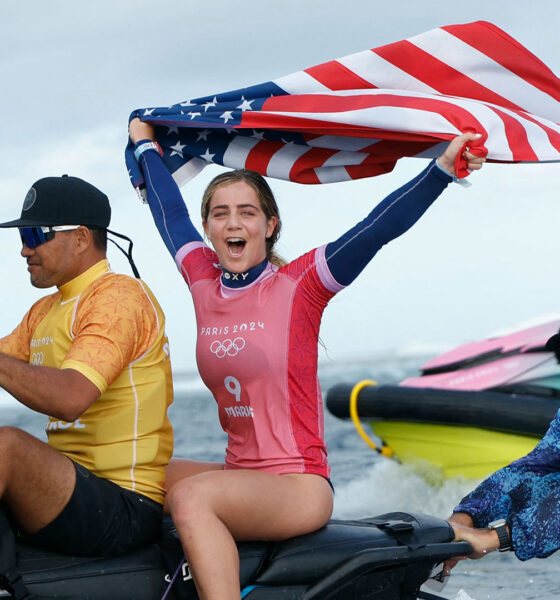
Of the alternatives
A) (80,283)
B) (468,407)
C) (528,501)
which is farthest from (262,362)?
(468,407)

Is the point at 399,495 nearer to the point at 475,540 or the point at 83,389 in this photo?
the point at 475,540

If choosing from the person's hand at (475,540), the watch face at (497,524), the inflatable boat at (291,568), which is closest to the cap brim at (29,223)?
the inflatable boat at (291,568)

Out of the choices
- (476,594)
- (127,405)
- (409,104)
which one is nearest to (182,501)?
(127,405)

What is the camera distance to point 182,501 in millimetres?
2879

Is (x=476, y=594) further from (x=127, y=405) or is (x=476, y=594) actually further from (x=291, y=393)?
(x=127, y=405)

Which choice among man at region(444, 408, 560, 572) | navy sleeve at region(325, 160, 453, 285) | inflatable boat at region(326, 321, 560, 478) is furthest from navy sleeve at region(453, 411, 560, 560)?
inflatable boat at region(326, 321, 560, 478)

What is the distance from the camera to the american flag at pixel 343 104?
157 inches

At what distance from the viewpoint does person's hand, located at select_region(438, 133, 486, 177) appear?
3205mm

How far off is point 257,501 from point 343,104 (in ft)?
5.77

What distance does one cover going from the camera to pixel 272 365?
10.5 feet

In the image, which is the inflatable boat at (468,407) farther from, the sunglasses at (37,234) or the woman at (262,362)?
the sunglasses at (37,234)

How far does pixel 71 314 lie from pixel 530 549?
184cm

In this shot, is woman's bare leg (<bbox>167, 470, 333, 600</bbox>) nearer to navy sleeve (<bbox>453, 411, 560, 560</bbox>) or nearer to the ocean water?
navy sleeve (<bbox>453, 411, 560, 560</bbox>)

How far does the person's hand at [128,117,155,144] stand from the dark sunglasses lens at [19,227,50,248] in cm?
108
